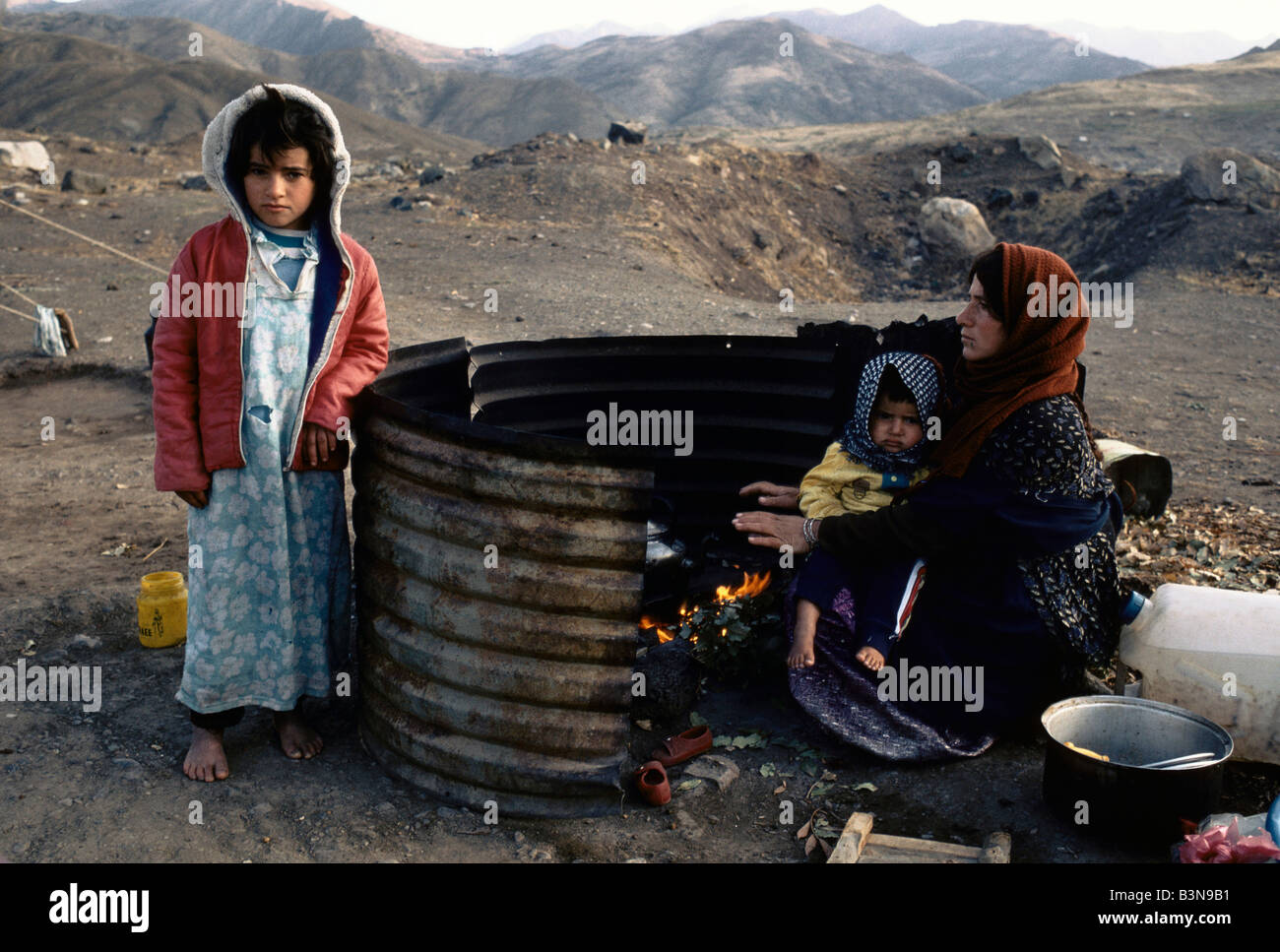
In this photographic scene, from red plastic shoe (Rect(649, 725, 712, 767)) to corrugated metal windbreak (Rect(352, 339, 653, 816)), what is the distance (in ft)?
1.17

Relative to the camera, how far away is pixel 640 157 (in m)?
17.0

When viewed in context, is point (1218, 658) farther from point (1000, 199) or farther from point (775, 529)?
point (1000, 199)

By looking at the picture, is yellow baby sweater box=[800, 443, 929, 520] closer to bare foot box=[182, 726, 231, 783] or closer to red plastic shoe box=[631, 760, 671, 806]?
red plastic shoe box=[631, 760, 671, 806]

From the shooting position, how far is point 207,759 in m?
2.88

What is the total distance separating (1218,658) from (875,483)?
42.8 inches

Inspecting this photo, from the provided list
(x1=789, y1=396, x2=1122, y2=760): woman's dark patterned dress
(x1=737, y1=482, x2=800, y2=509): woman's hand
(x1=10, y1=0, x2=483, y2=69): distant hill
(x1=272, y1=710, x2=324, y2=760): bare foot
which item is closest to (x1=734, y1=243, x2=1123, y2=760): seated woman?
(x1=789, y1=396, x2=1122, y2=760): woman's dark patterned dress

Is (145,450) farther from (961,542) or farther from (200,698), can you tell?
(961,542)

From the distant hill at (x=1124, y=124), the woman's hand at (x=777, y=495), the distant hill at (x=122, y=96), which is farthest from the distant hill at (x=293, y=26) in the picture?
the woman's hand at (x=777, y=495)

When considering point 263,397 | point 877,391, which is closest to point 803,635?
point 877,391

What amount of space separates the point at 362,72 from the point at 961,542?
63.7 m

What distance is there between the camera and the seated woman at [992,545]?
289 cm

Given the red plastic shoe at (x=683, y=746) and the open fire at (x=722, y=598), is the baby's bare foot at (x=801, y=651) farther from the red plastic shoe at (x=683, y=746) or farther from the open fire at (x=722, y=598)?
the open fire at (x=722, y=598)

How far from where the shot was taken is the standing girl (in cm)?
271

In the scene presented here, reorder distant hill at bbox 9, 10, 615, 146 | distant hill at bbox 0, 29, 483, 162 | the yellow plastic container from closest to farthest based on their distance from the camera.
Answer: the yellow plastic container, distant hill at bbox 0, 29, 483, 162, distant hill at bbox 9, 10, 615, 146
